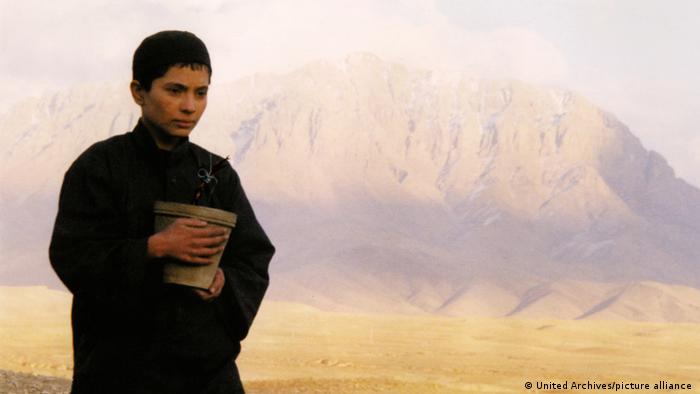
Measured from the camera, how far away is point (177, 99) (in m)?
3.07

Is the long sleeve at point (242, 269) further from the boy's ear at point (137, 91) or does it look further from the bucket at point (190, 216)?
the boy's ear at point (137, 91)

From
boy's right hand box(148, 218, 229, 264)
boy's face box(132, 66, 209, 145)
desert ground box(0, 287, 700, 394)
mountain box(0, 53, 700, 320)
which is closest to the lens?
boy's right hand box(148, 218, 229, 264)

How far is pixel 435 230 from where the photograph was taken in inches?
5453

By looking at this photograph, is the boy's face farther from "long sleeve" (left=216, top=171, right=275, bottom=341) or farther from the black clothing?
"long sleeve" (left=216, top=171, right=275, bottom=341)

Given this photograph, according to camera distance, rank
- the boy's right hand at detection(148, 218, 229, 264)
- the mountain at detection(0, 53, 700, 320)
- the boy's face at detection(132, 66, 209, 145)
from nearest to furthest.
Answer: the boy's right hand at detection(148, 218, 229, 264) → the boy's face at detection(132, 66, 209, 145) → the mountain at detection(0, 53, 700, 320)

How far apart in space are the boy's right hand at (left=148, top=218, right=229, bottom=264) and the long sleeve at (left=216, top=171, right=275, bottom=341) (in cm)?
22

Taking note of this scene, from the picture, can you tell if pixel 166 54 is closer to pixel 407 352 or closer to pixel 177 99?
pixel 177 99

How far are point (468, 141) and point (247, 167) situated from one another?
3451 centimetres

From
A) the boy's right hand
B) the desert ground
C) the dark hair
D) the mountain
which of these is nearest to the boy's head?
the dark hair

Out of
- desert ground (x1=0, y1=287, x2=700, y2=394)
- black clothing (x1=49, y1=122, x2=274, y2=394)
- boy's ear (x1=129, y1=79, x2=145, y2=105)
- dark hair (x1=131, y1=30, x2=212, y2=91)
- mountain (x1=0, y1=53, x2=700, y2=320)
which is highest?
dark hair (x1=131, y1=30, x2=212, y2=91)

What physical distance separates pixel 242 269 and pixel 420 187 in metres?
146

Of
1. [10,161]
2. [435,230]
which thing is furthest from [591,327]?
[10,161]

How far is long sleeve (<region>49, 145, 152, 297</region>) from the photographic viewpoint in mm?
2938

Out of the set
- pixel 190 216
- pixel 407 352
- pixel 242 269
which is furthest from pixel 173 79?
pixel 407 352
